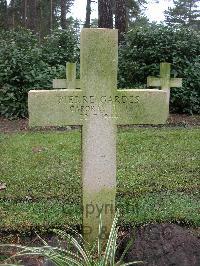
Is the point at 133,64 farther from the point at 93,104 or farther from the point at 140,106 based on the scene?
the point at 93,104

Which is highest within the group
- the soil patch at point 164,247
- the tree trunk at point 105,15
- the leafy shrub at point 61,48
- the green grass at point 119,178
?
the tree trunk at point 105,15

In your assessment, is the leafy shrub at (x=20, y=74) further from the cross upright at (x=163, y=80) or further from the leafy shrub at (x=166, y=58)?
the cross upright at (x=163, y=80)

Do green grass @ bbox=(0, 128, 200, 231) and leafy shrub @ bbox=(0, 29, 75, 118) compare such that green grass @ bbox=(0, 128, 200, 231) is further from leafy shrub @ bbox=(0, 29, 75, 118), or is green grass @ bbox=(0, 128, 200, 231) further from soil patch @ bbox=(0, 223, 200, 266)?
leafy shrub @ bbox=(0, 29, 75, 118)

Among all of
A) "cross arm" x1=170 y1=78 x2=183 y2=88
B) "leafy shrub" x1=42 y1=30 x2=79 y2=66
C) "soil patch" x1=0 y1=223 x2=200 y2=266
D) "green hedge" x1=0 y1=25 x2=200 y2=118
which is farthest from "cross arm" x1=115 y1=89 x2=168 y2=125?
"leafy shrub" x1=42 y1=30 x2=79 y2=66

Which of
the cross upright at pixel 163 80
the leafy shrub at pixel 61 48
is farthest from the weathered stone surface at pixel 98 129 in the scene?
the leafy shrub at pixel 61 48

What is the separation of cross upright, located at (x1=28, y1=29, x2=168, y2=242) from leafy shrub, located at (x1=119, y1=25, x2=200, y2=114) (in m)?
7.90

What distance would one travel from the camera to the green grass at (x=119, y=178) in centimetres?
418

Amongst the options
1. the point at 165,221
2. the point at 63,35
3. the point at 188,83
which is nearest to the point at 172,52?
the point at 188,83

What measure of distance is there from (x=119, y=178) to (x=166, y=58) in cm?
698

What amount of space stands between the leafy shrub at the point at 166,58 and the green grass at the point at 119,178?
3.26m

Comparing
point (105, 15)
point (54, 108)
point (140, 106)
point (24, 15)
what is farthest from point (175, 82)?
point (24, 15)

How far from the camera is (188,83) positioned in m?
11.6

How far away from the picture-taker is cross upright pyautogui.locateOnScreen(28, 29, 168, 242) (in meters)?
3.45

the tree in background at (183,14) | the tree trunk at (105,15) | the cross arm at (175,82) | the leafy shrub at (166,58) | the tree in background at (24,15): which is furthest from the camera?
the tree in background at (183,14)
